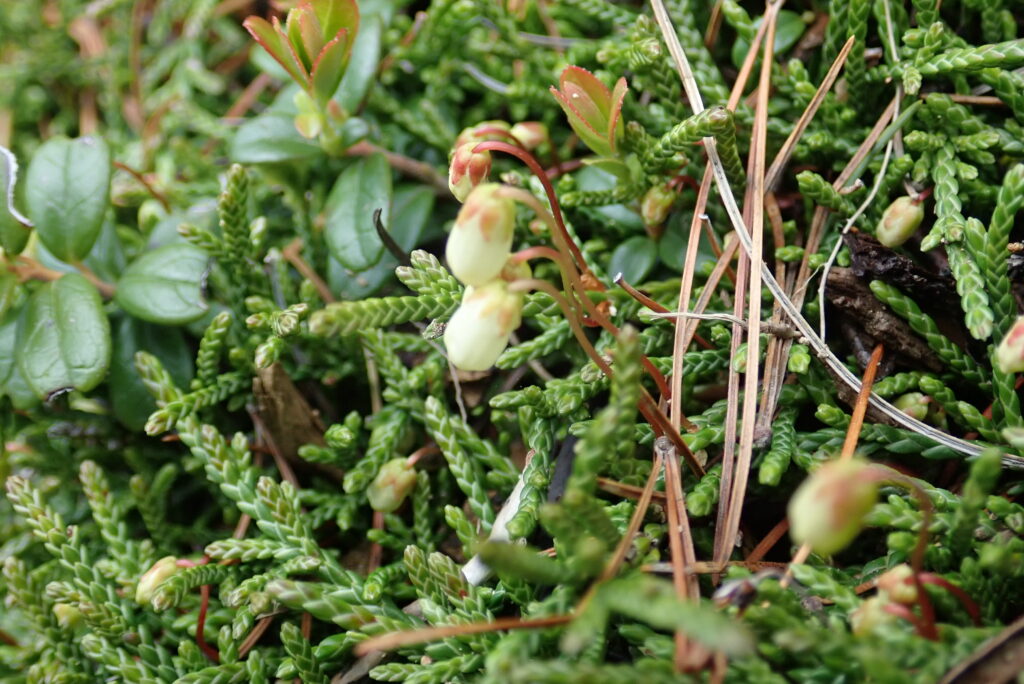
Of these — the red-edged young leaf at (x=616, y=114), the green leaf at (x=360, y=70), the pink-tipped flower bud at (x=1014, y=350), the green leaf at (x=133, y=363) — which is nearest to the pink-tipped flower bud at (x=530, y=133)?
the red-edged young leaf at (x=616, y=114)

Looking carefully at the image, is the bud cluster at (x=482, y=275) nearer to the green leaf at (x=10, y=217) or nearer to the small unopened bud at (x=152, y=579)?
the small unopened bud at (x=152, y=579)

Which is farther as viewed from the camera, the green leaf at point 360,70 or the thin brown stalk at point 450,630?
the green leaf at point 360,70

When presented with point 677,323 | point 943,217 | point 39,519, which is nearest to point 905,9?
point 943,217

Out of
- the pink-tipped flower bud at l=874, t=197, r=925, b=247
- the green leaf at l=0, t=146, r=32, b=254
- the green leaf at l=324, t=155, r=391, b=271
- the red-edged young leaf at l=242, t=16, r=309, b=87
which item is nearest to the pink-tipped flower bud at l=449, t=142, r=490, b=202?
the green leaf at l=324, t=155, r=391, b=271

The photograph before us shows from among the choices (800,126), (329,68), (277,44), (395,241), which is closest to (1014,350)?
(800,126)

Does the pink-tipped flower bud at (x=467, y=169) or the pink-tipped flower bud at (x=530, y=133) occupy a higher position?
the pink-tipped flower bud at (x=467, y=169)

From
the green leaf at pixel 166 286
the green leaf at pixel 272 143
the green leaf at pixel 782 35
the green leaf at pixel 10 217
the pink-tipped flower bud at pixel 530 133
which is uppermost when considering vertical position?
the green leaf at pixel 782 35
